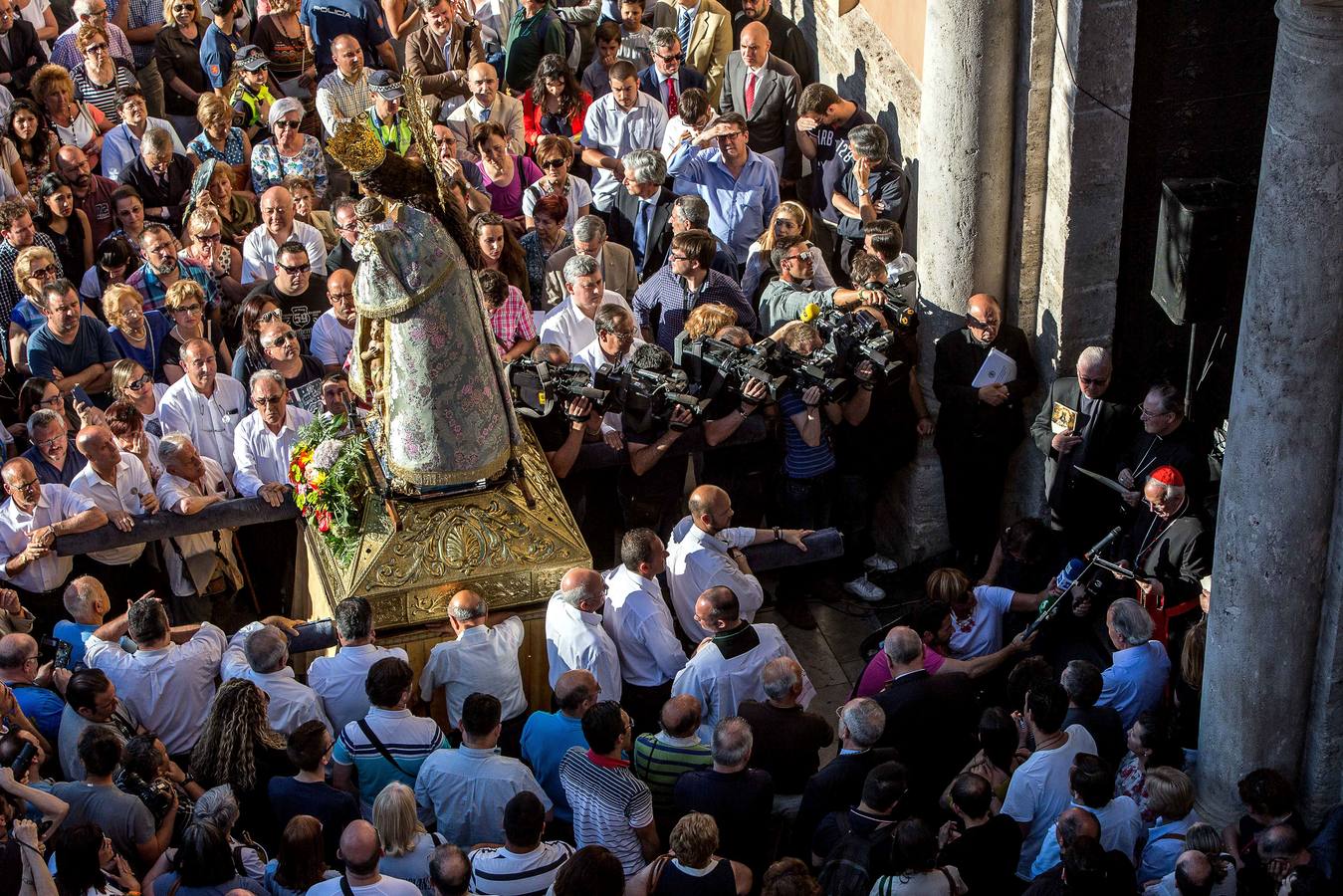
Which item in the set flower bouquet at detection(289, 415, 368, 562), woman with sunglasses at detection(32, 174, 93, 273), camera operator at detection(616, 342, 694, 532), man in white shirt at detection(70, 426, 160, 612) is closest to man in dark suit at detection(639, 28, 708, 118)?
camera operator at detection(616, 342, 694, 532)

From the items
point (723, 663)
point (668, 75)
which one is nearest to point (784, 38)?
point (668, 75)

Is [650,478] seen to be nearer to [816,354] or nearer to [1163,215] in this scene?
[816,354]

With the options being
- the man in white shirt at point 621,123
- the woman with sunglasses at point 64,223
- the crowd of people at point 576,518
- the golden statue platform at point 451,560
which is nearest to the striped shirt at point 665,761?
the crowd of people at point 576,518

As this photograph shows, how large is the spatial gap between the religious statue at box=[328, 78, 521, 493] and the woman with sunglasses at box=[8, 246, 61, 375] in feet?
9.57

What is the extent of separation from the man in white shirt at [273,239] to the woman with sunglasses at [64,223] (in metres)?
1.19

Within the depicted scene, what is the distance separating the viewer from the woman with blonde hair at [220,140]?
12984 millimetres

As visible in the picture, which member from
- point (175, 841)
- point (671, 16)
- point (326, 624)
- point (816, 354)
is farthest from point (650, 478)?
point (671, 16)

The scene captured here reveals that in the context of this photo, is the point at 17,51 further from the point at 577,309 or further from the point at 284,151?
the point at 577,309

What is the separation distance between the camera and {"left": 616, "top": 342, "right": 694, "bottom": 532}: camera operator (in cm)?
1008

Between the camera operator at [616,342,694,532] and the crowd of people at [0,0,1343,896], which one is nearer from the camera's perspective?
the crowd of people at [0,0,1343,896]

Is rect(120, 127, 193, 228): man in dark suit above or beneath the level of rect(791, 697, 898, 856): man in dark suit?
above

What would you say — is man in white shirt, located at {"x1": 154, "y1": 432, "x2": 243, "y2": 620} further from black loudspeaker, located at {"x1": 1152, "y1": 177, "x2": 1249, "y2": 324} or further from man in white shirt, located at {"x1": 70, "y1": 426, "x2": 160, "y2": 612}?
black loudspeaker, located at {"x1": 1152, "y1": 177, "x2": 1249, "y2": 324}

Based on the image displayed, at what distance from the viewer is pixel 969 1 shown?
10.1 metres

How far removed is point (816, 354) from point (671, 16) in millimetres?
5470
